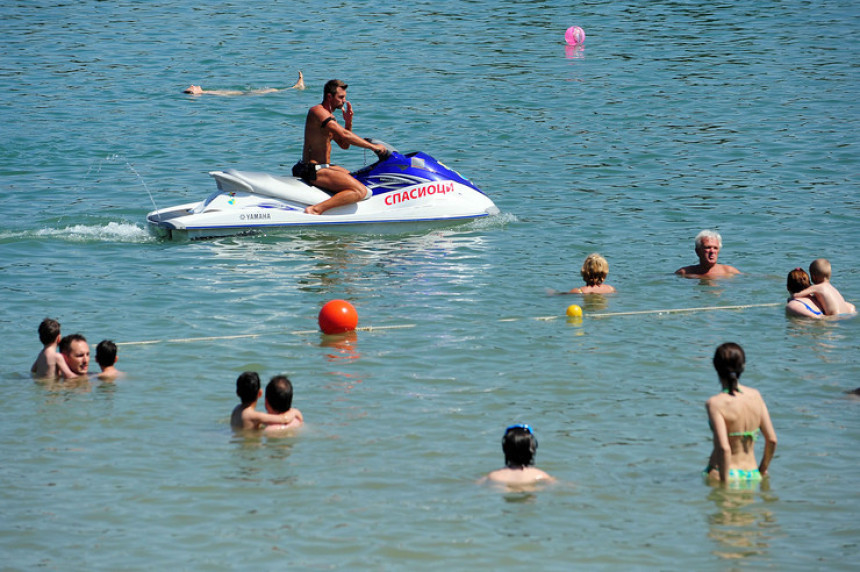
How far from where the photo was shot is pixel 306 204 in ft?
56.0

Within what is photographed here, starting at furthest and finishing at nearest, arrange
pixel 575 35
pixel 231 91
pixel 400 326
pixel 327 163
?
pixel 575 35
pixel 231 91
pixel 327 163
pixel 400 326

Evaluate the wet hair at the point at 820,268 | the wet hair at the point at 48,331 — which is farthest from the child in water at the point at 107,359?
the wet hair at the point at 820,268

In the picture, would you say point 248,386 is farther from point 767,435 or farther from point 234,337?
point 767,435

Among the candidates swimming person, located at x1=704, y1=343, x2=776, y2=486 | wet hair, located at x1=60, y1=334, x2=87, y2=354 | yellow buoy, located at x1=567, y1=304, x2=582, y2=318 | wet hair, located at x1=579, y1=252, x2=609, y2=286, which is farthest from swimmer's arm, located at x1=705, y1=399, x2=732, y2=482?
wet hair, located at x1=60, y1=334, x2=87, y2=354

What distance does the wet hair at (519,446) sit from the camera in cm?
903

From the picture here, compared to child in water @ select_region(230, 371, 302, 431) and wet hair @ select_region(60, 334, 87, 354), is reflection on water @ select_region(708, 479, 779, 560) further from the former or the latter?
wet hair @ select_region(60, 334, 87, 354)

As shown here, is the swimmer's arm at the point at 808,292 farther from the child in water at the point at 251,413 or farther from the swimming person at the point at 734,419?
the child in water at the point at 251,413

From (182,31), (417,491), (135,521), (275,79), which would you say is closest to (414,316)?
(417,491)

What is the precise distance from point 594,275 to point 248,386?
5.46 m

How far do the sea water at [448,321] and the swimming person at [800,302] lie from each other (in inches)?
6.2

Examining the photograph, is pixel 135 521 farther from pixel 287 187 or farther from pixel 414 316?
pixel 287 187

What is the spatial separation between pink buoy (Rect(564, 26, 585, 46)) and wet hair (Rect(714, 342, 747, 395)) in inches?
989

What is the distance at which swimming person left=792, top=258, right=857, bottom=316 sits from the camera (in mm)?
13539

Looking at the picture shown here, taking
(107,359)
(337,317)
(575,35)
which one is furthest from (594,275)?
(575,35)
